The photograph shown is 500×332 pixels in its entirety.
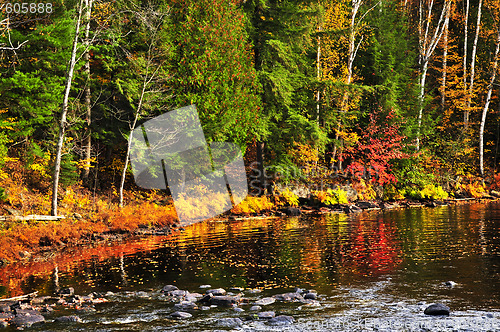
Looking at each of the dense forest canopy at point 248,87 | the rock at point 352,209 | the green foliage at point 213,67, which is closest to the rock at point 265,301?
the dense forest canopy at point 248,87

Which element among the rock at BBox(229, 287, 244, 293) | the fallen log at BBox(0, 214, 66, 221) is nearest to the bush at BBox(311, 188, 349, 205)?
the fallen log at BBox(0, 214, 66, 221)

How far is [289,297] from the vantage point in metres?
8.35

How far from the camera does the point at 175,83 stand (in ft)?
77.9

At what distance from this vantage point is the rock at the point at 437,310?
7.02 m

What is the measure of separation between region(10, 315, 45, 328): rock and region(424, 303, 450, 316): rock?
6.26 meters

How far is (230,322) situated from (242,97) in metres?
18.9

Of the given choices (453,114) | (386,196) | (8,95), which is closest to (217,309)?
(8,95)

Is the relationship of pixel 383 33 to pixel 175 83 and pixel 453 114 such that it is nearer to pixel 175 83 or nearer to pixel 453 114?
pixel 453 114

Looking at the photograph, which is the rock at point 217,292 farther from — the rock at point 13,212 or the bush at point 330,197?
the bush at point 330,197

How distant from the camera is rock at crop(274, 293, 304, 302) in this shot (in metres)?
8.28

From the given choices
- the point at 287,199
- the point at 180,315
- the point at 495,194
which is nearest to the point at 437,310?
the point at 180,315

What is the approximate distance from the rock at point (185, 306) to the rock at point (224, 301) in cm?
35

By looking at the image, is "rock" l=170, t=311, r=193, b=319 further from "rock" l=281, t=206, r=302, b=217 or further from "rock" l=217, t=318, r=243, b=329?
"rock" l=281, t=206, r=302, b=217

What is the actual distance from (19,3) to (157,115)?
8183mm
